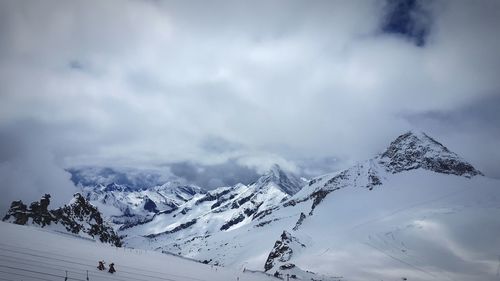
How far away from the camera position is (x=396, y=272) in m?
136

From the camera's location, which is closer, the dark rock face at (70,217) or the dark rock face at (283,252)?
the dark rock face at (70,217)

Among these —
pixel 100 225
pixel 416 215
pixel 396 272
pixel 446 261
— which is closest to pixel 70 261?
pixel 100 225

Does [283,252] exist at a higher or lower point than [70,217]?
higher

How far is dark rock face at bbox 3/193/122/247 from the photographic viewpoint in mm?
117531

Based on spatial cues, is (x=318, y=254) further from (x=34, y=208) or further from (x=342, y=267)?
(x=34, y=208)

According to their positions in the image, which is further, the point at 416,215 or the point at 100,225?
the point at 416,215

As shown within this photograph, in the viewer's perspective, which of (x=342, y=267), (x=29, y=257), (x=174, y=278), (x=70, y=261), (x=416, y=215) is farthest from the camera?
(x=416, y=215)

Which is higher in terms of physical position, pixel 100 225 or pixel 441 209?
pixel 441 209

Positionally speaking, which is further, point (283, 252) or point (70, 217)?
point (283, 252)

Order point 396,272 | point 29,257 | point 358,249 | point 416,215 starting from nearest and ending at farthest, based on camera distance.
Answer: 1. point 29,257
2. point 396,272
3. point 358,249
4. point 416,215

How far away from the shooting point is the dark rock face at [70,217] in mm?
117531

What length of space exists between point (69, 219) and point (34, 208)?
11.6m

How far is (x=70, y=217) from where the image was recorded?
129 metres

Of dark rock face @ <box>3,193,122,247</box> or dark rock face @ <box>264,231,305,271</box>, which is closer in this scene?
dark rock face @ <box>3,193,122,247</box>
